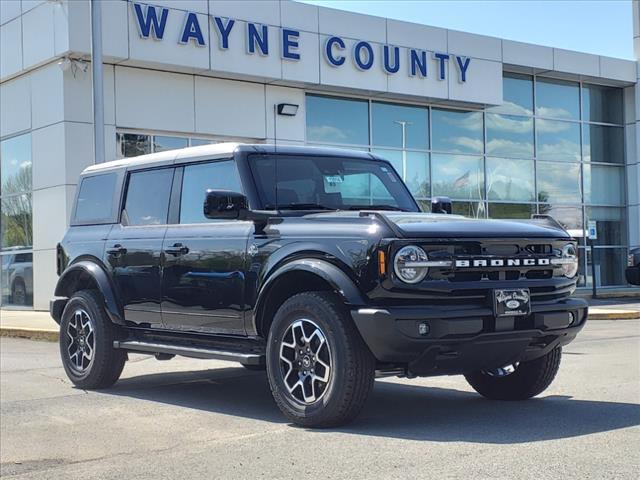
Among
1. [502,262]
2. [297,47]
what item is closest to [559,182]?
[297,47]

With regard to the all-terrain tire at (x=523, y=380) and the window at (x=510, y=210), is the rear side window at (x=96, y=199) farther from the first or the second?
the window at (x=510, y=210)

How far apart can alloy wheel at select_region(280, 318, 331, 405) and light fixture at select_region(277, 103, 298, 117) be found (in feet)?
50.3

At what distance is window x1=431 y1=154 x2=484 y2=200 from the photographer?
79.4 feet

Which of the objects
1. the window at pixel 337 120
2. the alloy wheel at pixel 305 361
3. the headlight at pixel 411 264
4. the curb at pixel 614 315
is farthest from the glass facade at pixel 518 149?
the headlight at pixel 411 264

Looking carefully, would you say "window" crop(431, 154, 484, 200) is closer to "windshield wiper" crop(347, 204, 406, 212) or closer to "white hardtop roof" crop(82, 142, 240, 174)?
"white hardtop roof" crop(82, 142, 240, 174)

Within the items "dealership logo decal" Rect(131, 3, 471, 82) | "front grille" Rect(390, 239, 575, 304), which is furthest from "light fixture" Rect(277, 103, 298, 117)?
"front grille" Rect(390, 239, 575, 304)

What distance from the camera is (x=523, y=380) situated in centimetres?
697

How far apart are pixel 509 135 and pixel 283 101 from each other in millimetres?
8104

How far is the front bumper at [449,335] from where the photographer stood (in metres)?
5.53

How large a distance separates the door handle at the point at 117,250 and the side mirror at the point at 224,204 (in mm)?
1784

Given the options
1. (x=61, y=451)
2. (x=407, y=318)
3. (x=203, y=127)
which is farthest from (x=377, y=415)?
(x=203, y=127)

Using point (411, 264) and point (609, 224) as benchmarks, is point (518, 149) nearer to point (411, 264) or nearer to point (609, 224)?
point (609, 224)

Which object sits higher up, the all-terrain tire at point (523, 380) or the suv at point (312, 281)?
the suv at point (312, 281)

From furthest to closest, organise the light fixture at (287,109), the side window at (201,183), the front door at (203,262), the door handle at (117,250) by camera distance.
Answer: the light fixture at (287,109)
the door handle at (117,250)
the side window at (201,183)
the front door at (203,262)
